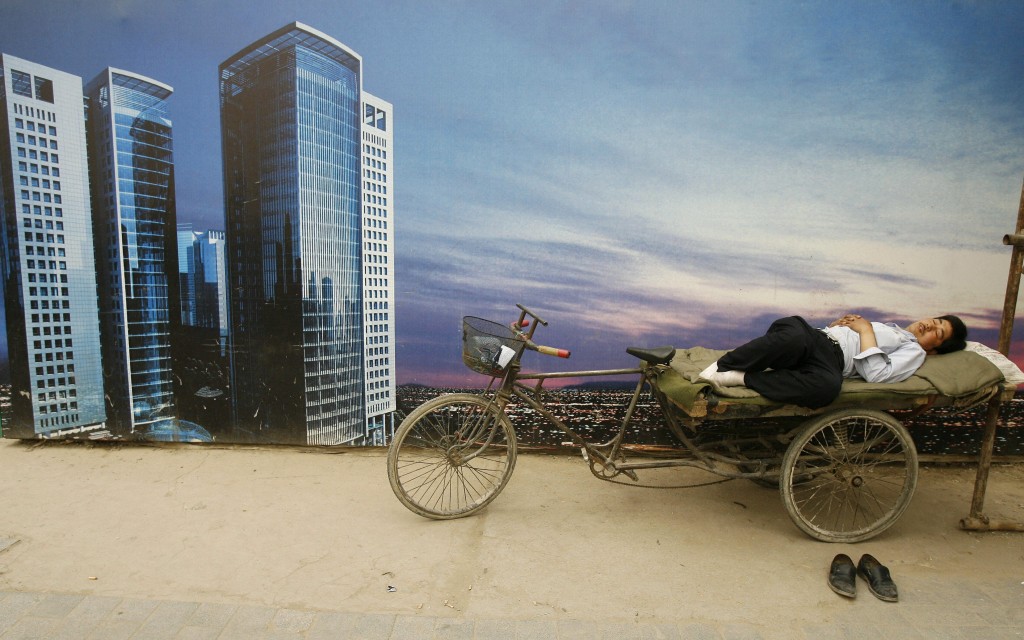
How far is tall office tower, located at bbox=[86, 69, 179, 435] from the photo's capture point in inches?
163

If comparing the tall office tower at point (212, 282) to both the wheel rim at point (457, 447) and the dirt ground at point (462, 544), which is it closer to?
the dirt ground at point (462, 544)

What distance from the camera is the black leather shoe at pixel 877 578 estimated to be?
2.42m

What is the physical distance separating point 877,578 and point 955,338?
4.47ft

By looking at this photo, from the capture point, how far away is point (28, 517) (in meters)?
3.23

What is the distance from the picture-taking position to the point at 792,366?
273 centimetres

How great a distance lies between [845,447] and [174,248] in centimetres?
475

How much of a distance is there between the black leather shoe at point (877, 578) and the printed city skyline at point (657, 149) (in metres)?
1.77

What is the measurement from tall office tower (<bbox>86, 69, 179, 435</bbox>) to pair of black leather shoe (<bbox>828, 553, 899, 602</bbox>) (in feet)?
15.4

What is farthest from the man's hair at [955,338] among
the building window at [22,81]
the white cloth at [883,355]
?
the building window at [22,81]

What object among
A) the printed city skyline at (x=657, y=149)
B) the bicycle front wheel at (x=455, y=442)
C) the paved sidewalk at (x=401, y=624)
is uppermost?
the printed city skyline at (x=657, y=149)

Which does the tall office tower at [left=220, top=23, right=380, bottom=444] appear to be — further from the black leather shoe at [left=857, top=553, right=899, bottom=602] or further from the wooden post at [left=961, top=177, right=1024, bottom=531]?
the wooden post at [left=961, top=177, right=1024, bottom=531]

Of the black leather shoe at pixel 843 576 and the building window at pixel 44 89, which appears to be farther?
the building window at pixel 44 89

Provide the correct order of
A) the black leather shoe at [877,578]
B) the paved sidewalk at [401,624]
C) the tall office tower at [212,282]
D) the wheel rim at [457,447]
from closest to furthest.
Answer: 1. the paved sidewalk at [401,624]
2. the black leather shoe at [877,578]
3. the wheel rim at [457,447]
4. the tall office tower at [212,282]

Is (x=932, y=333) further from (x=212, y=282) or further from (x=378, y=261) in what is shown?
(x=212, y=282)
